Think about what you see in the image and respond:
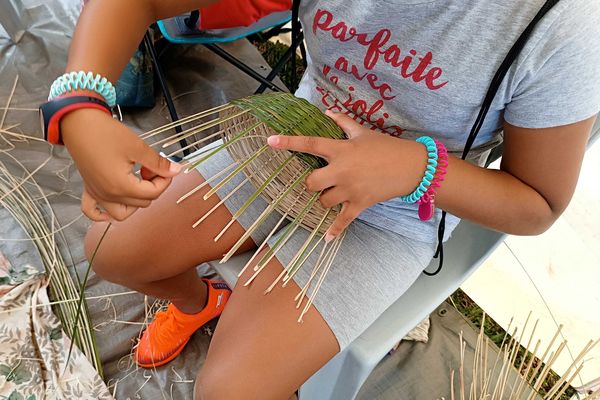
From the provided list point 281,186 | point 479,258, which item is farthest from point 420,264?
point 281,186

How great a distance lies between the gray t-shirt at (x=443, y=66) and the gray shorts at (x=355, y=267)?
3 cm

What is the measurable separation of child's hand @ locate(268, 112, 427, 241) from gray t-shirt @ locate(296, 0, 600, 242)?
0.12 meters

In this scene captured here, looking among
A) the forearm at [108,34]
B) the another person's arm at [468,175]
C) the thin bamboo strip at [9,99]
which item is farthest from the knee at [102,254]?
the thin bamboo strip at [9,99]

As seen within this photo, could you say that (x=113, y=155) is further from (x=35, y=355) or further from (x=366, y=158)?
(x=35, y=355)

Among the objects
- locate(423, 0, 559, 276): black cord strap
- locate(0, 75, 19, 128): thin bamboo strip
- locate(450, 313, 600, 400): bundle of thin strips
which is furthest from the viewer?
locate(0, 75, 19, 128): thin bamboo strip

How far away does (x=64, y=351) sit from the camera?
118 centimetres

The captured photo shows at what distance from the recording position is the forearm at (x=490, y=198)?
A: 763 mm

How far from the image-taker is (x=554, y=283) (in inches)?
61.1

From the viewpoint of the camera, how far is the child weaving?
677 millimetres

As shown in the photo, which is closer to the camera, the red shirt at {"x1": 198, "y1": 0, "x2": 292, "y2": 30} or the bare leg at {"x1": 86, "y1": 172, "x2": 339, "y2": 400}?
the bare leg at {"x1": 86, "y1": 172, "x2": 339, "y2": 400}

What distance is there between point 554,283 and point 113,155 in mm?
1364

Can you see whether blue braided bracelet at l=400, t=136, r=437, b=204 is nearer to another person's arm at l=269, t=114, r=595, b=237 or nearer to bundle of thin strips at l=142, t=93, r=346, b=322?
another person's arm at l=269, t=114, r=595, b=237

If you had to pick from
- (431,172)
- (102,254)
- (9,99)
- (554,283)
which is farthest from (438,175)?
(9,99)

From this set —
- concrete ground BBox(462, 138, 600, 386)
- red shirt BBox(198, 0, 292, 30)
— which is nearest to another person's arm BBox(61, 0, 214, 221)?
red shirt BBox(198, 0, 292, 30)
